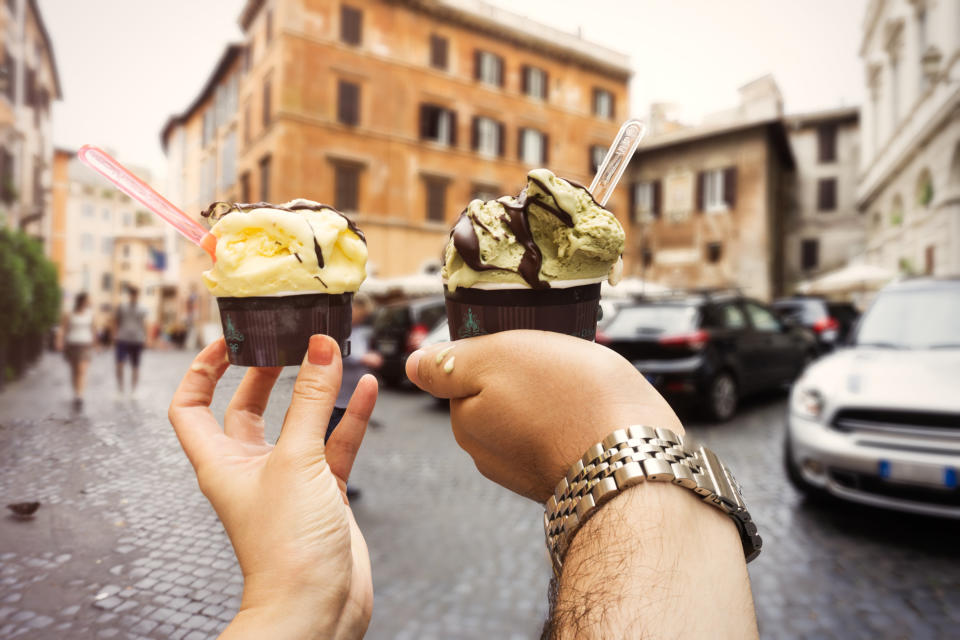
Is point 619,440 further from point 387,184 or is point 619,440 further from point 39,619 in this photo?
point 387,184

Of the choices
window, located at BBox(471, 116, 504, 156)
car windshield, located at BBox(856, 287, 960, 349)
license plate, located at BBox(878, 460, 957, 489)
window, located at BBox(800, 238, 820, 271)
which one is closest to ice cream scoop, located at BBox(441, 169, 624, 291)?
license plate, located at BBox(878, 460, 957, 489)

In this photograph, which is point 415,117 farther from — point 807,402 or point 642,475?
point 642,475

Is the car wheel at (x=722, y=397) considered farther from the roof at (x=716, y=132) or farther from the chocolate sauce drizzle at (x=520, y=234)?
the roof at (x=716, y=132)

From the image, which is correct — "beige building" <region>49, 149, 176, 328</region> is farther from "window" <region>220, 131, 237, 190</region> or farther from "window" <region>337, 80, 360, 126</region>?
"window" <region>337, 80, 360, 126</region>

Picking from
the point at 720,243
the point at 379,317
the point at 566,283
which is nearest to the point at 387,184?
the point at 379,317

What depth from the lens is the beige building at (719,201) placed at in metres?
22.8

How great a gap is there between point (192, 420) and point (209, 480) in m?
0.12

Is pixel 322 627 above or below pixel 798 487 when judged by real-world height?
above

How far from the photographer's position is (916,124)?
14781mm

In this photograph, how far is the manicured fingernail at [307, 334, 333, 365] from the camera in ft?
3.08

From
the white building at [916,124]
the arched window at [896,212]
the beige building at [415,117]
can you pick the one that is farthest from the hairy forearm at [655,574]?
the arched window at [896,212]

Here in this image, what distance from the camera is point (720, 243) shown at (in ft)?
84.4

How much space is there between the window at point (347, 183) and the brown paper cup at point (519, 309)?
1538 cm

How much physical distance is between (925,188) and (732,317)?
11874 mm
